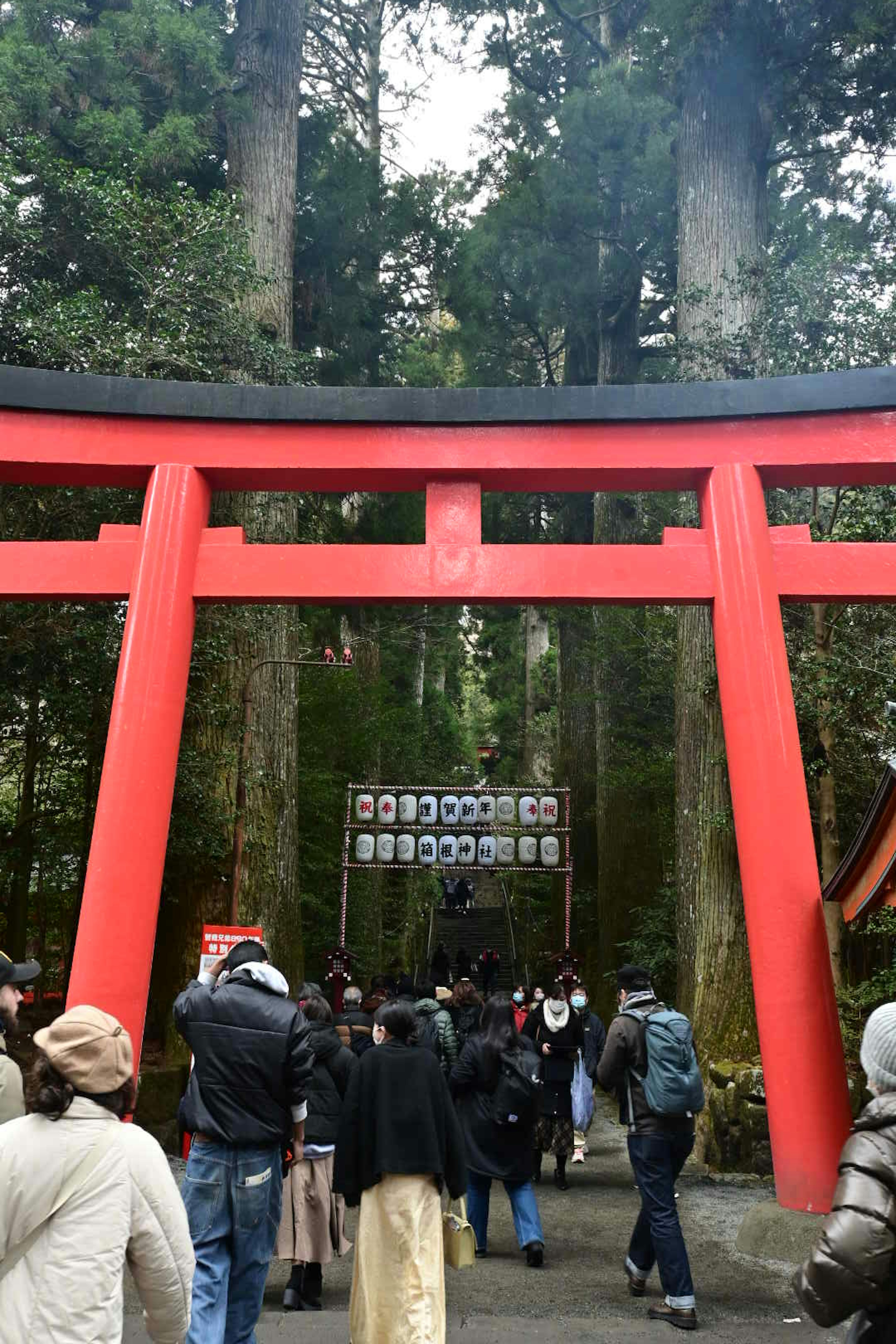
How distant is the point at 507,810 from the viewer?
1953 centimetres

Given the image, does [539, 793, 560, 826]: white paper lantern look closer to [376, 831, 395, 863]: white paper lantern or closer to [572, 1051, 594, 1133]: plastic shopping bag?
[376, 831, 395, 863]: white paper lantern

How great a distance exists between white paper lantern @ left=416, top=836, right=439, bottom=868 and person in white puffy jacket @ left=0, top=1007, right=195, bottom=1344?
16.9 m

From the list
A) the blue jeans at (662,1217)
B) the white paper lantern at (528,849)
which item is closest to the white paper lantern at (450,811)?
the white paper lantern at (528,849)

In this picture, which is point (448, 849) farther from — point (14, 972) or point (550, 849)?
point (14, 972)

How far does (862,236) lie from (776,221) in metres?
1.93

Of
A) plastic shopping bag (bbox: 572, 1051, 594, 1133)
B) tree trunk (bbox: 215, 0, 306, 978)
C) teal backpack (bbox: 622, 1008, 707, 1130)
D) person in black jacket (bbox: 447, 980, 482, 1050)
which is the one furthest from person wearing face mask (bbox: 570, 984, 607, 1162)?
teal backpack (bbox: 622, 1008, 707, 1130)

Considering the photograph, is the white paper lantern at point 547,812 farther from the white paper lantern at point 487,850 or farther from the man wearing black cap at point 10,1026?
the man wearing black cap at point 10,1026

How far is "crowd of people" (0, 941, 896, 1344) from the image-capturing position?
241 cm

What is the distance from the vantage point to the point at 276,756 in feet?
39.9

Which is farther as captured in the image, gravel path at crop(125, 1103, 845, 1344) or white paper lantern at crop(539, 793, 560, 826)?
white paper lantern at crop(539, 793, 560, 826)

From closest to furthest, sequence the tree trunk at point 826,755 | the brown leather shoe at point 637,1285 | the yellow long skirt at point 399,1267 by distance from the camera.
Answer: the yellow long skirt at point 399,1267 → the brown leather shoe at point 637,1285 → the tree trunk at point 826,755

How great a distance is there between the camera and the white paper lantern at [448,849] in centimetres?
1977

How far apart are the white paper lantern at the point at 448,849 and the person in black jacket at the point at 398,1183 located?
1528cm

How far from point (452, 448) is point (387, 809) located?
1277 cm
